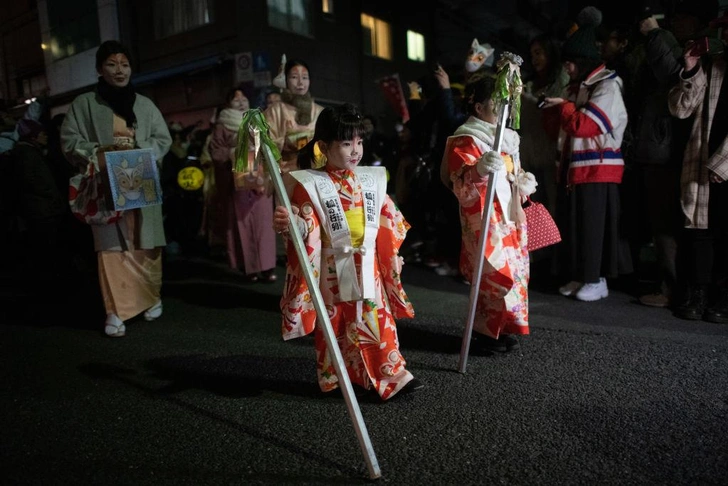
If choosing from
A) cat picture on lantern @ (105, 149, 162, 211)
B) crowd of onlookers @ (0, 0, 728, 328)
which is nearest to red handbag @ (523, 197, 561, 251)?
crowd of onlookers @ (0, 0, 728, 328)

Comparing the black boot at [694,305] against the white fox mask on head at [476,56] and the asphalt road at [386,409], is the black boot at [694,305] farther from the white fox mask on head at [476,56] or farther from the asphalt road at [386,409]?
the white fox mask on head at [476,56]

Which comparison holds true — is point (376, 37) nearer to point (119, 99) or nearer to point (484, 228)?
point (119, 99)

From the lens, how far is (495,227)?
3.19 m

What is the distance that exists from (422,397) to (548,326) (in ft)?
5.29

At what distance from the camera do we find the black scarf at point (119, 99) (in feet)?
13.8

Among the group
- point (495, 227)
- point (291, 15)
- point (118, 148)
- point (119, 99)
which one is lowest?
point (495, 227)

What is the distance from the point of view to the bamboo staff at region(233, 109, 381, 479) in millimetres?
2021

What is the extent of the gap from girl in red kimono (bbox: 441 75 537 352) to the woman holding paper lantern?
8.70 ft

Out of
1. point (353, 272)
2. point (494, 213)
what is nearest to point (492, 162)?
point (494, 213)

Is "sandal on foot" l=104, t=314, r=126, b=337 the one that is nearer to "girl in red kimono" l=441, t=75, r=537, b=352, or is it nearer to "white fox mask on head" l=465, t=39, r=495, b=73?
"girl in red kimono" l=441, t=75, r=537, b=352

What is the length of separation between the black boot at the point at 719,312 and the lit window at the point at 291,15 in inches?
522

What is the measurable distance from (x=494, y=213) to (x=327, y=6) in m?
14.6

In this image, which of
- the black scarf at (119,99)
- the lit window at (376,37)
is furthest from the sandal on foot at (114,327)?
the lit window at (376,37)

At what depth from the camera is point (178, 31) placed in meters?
15.1
